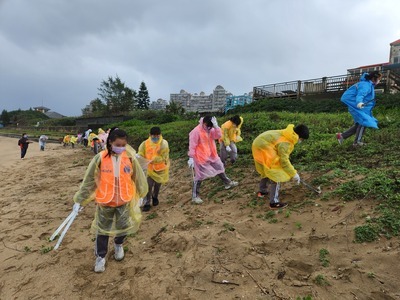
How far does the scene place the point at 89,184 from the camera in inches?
123

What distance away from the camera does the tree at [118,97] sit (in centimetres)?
3994

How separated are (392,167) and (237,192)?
2.64m

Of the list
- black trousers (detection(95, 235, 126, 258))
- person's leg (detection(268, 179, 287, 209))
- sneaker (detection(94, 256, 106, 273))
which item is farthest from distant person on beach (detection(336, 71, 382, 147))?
sneaker (detection(94, 256, 106, 273))

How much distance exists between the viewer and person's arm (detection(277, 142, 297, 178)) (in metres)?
4.05

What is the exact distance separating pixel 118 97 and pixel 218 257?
4005cm

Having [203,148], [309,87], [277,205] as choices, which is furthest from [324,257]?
[309,87]

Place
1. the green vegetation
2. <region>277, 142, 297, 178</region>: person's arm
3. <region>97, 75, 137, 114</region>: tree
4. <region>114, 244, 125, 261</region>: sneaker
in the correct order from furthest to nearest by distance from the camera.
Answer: <region>97, 75, 137, 114</region>: tree
<region>277, 142, 297, 178</region>: person's arm
<region>114, 244, 125, 261</region>: sneaker
the green vegetation

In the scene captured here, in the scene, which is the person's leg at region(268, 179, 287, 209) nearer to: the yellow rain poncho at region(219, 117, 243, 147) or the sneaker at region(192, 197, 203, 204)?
the sneaker at region(192, 197, 203, 204)

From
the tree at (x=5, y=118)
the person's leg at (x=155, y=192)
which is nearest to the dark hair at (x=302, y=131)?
the person's leg at (x=155, y=192)

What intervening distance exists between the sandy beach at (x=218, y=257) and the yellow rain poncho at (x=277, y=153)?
1.76 feet

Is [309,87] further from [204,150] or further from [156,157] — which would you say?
[156,157]

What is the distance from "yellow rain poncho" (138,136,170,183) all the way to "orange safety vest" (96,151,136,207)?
1.64 m

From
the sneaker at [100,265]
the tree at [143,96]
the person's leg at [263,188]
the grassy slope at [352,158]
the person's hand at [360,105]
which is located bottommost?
the sneaker at [100,265]

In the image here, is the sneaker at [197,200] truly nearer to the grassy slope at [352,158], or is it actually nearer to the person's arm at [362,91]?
the grassy slope at [352,158]
